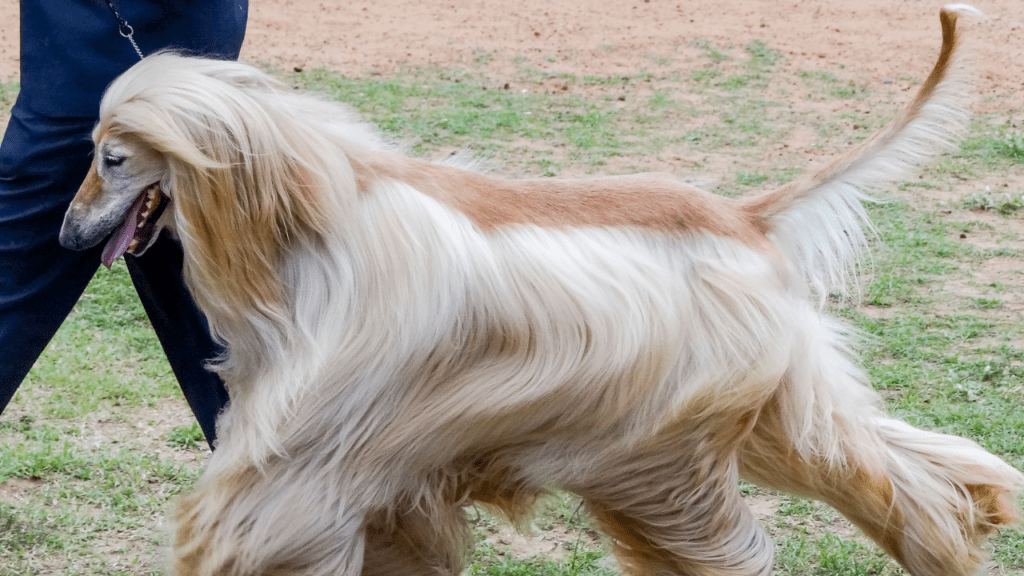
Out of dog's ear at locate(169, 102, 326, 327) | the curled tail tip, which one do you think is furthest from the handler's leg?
the curled tail tip

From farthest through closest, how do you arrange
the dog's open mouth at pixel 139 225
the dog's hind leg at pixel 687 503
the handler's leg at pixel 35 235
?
the handler's leg at pixel 35 235, the dog's hind leg at pixel 687 503, the dog's open mouth at pixel 139 225

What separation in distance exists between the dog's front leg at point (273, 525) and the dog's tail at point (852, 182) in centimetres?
123

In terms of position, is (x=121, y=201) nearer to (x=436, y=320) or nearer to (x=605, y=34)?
(x=436, y=320)

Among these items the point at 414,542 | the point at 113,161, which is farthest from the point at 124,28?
the point at 414,542

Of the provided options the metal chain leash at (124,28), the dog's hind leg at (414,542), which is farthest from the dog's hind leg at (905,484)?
the metal chain leash at (124,28)

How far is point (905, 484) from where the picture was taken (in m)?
2.86

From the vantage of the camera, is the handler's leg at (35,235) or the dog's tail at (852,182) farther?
the handler's leg at (35,235)

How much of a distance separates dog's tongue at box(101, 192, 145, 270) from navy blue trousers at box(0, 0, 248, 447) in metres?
0.53

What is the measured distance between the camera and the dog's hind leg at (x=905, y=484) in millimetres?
2777

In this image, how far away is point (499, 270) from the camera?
2.44 metres

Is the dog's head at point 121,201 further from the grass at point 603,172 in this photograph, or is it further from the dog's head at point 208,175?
the grass at point 603,172

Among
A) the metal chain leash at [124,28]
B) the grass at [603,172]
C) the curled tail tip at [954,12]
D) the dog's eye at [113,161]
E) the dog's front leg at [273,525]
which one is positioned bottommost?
the grass at [603,172]

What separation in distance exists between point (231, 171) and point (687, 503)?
51.1 inches

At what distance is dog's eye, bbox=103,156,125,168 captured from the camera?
2.36 m
